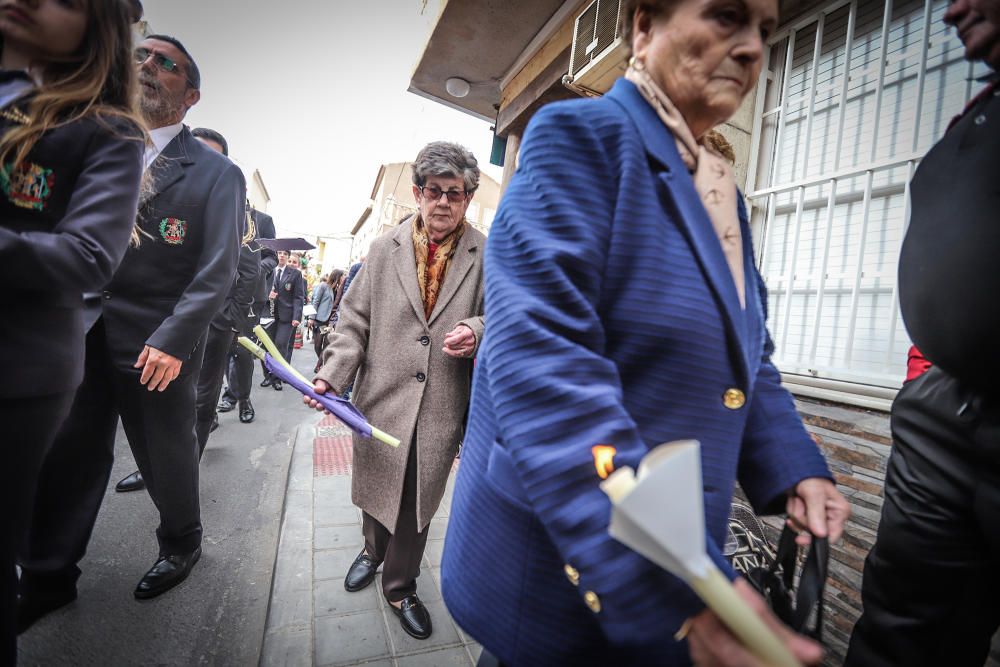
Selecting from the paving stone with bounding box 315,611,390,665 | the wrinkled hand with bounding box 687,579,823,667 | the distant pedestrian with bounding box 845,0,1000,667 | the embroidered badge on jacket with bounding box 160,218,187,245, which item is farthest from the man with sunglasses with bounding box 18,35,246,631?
the distant pedestrian with bounding box 845,0,1000,667

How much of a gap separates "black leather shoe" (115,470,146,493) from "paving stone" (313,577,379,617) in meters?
1.73

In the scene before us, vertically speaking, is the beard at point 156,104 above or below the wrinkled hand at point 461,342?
above

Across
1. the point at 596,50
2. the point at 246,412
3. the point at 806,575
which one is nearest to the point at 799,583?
the point at 806,575

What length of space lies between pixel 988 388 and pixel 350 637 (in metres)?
2.58

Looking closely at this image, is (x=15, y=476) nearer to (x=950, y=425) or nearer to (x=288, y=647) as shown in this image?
(x=288, y=647)

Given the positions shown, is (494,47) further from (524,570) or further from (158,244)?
(524,570)

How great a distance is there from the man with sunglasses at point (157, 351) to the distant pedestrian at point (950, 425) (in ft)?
9.11

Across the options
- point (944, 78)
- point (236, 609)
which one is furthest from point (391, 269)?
point (944, 78)

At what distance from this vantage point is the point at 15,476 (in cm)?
129

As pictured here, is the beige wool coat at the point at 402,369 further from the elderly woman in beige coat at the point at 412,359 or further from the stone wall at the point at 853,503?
the stone wall at the point at 853,503

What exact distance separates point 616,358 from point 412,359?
5.04 ft

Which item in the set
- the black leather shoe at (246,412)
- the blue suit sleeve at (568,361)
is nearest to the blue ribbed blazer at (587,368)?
the blue suit sleeve at (568,361)

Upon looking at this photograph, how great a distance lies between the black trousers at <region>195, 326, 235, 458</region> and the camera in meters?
3.57

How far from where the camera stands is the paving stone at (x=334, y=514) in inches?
121
